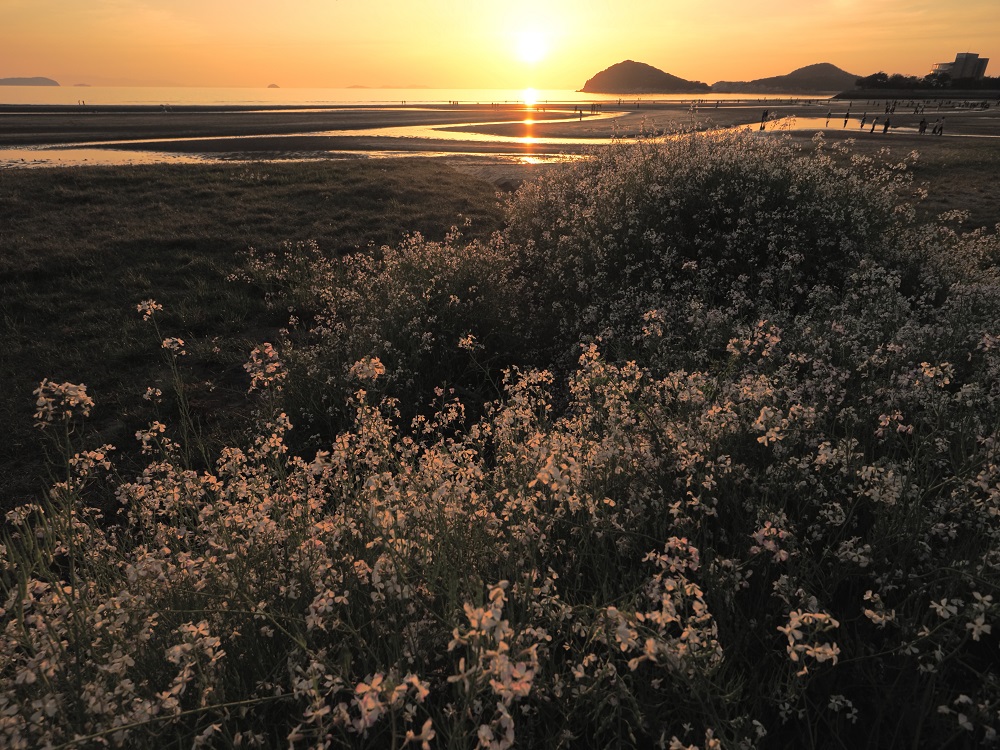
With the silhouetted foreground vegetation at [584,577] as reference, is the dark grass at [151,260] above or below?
below

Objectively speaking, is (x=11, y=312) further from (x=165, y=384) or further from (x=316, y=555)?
(x=316, y=555)

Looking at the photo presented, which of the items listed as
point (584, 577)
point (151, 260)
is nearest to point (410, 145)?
point (151, 260)

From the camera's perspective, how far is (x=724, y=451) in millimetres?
4188

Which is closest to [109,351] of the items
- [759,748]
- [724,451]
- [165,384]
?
[165,384]

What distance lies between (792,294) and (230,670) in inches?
352

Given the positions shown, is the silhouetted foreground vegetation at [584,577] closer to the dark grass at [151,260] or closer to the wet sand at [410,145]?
the dark grass at [151,260]

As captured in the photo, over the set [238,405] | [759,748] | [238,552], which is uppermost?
[238,552]

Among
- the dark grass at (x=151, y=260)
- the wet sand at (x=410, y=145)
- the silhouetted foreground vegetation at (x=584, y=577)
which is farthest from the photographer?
the wet sand at (x=410, y=145)

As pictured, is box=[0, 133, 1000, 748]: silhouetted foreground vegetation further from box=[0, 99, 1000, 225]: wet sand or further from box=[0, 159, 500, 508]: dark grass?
box=[0, 99, 1000, 225]: wet sand

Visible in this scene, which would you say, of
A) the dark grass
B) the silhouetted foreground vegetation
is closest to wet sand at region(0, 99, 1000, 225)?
the dark grass

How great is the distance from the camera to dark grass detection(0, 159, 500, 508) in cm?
875

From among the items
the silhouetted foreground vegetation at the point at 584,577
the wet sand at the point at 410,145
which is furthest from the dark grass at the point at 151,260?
the wet sand at the point at 410,145

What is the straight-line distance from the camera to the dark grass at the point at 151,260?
8.75m

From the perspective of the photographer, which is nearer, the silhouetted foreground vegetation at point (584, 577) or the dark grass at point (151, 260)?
the silhouetted foreground vegetation at point (584, 577)
